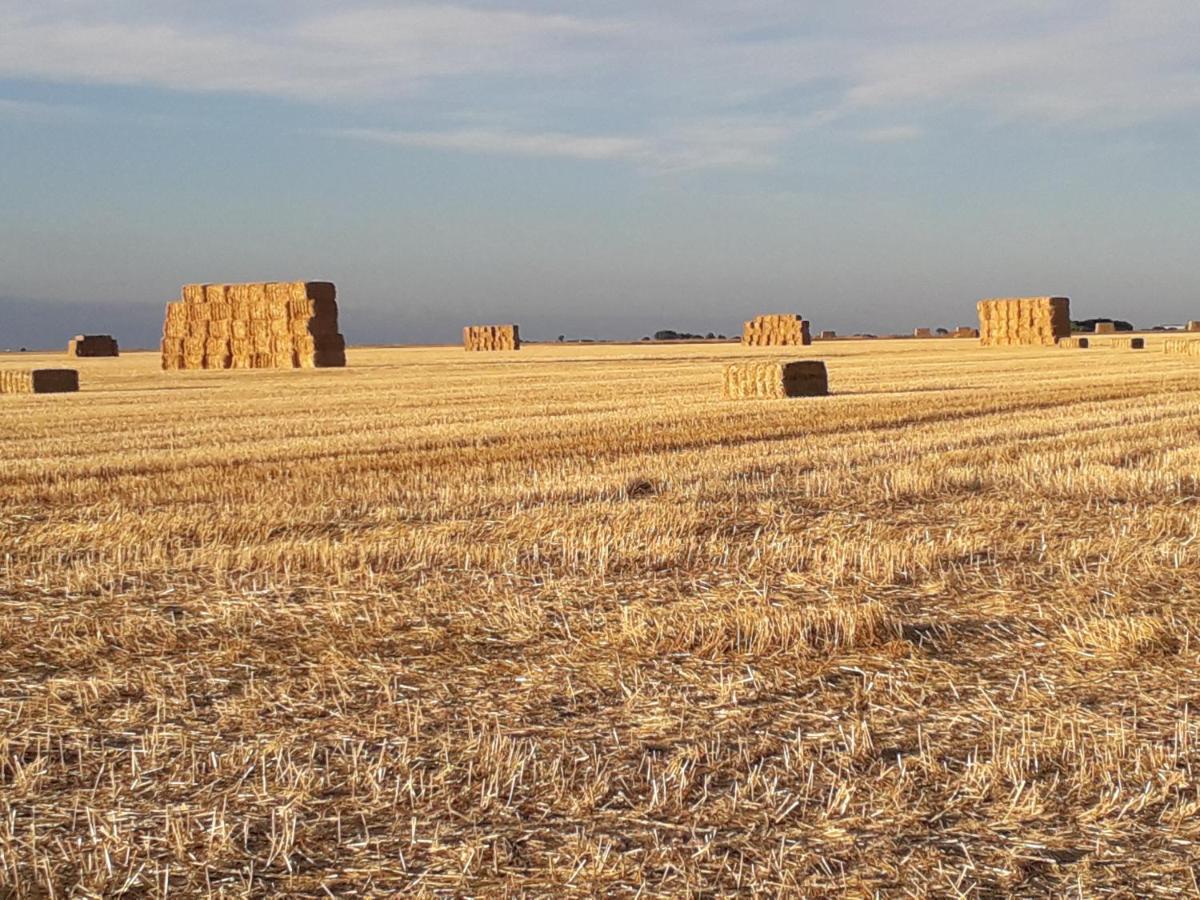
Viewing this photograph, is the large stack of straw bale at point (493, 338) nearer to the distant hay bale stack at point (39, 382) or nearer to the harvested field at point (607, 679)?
the distant hay bale stack at point (39, 382)

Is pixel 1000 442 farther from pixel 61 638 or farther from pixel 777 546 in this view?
pixel 61 638

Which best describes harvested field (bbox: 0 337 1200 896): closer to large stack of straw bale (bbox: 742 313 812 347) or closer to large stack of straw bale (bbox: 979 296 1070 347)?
large stack of straw bale (bbox: 979 296 1070 347)

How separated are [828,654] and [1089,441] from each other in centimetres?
880

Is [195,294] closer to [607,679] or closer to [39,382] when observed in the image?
[39,382]

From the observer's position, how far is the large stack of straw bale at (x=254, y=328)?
45.0 metres

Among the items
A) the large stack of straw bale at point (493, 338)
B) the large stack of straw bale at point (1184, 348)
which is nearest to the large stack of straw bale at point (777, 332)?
the large stack of straw bale at point (493, 338)

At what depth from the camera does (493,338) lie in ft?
246

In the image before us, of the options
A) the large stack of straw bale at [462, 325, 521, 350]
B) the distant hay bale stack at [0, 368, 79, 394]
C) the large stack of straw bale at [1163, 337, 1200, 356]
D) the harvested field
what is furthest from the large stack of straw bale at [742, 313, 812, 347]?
the harvested field

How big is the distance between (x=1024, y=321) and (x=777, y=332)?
18607 millimetres

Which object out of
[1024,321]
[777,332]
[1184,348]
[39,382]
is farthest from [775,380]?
[777,332]

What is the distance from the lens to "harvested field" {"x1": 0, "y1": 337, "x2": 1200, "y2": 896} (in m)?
3.60

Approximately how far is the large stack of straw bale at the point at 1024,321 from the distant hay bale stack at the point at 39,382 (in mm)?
40217

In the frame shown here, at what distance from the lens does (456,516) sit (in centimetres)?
953

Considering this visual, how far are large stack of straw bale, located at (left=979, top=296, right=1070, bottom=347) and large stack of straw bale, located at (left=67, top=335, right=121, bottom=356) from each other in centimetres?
3870
